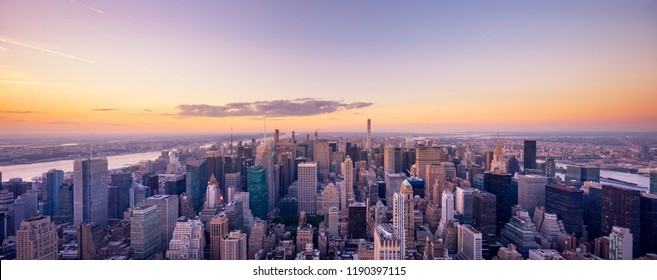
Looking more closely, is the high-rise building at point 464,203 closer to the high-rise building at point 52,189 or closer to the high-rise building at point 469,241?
the high-rise building at point 469,241

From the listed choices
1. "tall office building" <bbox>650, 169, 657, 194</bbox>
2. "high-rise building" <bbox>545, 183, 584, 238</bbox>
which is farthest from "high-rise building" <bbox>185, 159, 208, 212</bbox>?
"tall office building" <bbox>650, 169, 657, 194</bbox>

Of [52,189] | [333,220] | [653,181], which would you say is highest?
[653,181]

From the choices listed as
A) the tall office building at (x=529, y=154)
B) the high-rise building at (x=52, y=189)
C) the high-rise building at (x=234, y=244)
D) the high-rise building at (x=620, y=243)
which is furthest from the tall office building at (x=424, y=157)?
the high-rise building at (x=52, y=189)

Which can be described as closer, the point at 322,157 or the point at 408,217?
the point at 408,217

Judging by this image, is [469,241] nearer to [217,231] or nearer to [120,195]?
[217,231]

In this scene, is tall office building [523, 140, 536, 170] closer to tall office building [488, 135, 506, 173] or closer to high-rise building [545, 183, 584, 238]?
tall office building [488, 135, 506, 173]

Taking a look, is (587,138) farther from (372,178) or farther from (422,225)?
(372,178)

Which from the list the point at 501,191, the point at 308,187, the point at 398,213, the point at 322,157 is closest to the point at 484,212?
the point at 501,191
